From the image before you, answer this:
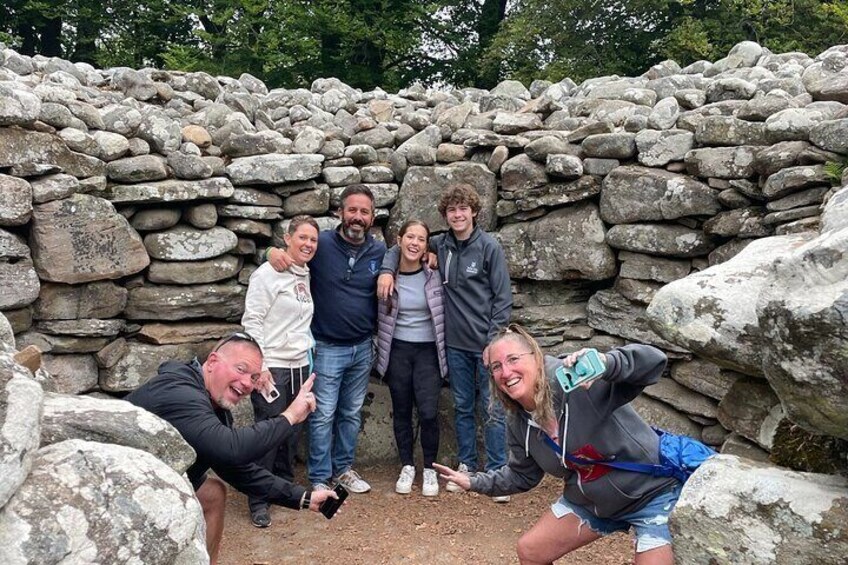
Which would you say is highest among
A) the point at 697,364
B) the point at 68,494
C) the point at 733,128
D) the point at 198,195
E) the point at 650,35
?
the point at 650,35

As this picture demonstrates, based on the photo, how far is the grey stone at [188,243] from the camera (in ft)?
21.1

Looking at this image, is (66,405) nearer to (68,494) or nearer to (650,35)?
(68,494)

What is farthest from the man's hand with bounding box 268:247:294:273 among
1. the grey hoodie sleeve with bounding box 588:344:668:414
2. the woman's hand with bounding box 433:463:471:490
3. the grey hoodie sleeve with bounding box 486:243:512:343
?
the grey hoodie sleeve with bounding box 588:344:668:414

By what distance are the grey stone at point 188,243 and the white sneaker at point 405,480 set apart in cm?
245

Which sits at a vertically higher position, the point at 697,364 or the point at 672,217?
the point at 672,217

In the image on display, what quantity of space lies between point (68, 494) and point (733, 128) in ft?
18.5

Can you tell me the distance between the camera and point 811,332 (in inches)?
82.1

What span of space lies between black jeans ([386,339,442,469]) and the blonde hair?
8.49 ft

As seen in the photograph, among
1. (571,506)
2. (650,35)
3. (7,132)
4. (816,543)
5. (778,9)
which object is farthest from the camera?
(650,35)

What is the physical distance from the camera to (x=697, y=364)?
631 cm

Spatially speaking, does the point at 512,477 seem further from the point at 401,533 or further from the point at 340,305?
the point at 340,305

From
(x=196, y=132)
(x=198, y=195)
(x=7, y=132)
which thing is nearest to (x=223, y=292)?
(x=198, y=195)

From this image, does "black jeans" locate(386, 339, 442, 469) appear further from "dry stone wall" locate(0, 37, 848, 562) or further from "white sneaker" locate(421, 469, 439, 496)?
"dry stone wall" locate(0, 37, 848, 562)

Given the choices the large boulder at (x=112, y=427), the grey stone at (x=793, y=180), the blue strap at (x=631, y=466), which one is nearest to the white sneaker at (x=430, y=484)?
the blue strap at (x=631, y=466)
